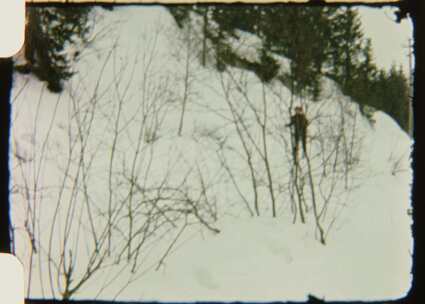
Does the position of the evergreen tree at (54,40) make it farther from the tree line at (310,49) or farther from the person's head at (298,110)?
the person's head at (298,110)

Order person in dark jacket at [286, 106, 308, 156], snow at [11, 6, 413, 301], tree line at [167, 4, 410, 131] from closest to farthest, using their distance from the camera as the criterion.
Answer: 1. snow at [11, 6, 413, 301]
2. tree line at [167, 4, 410, 131]
3. person in dark jacket at [286, 106, 308, 156]

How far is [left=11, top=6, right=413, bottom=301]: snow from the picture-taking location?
1.17 m

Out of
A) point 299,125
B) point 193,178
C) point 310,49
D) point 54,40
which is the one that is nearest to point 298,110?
point 299,125

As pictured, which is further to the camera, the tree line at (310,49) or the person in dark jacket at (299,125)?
the person in dark jacket at (299,125)

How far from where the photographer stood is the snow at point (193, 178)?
1175 millimetres

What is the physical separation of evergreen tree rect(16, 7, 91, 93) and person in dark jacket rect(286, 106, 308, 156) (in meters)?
0.80

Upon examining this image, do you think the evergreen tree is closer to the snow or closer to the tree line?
the snow

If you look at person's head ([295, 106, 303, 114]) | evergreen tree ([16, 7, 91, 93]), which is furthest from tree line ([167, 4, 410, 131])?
evergreen tree ([16, 7, 91, 93])

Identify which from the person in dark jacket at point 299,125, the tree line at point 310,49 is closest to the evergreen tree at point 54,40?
the tree line at point 310,49

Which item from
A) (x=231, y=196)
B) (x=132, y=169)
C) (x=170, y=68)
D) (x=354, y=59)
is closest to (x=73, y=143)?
(x=132, y=169)

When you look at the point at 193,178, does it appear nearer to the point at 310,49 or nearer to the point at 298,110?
the point at 298,110

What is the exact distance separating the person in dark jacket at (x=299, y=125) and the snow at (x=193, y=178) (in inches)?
1.5

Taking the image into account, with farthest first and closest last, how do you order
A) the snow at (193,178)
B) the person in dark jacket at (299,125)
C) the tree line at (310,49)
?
1. the person in dark jacket at (299,125)
2. the tree line at (310,49)
3. the snow at (193,178)

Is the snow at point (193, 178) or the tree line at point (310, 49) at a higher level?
the tree line at point (310, 49)
